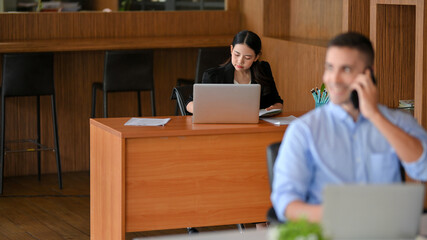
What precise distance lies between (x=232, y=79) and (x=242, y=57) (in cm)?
15

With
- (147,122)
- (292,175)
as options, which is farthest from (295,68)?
(292,175)

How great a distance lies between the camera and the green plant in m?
1.32

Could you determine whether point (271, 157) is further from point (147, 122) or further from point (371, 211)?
point (147, 122)

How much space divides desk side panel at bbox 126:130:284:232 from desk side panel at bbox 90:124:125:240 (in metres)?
0.04

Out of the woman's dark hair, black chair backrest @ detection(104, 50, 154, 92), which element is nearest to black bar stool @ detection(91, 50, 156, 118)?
black chair backrest @ detection(104, 50, 154, 92)

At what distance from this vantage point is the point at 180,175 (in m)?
3.29

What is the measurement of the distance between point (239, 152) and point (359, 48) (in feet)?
4.98

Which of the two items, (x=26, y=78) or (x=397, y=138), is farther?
(x=26, y=78)

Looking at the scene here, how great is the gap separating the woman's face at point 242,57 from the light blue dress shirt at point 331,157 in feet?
5.99

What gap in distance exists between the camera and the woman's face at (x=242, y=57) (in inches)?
149

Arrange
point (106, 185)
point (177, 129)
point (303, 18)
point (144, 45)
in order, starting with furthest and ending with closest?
point (303, 18) → point (144, 45) → point (106, 185) → point (177, 129)

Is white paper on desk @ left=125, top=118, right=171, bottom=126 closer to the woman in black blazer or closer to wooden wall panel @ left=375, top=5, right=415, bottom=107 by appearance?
the woman in black blazer

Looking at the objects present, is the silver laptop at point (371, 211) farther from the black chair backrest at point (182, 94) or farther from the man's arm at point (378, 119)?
the black chair backrest at point (182, 94)

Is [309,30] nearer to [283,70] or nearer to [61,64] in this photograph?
[283,70]
